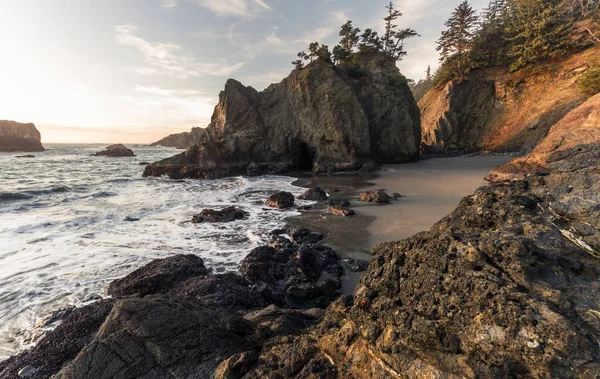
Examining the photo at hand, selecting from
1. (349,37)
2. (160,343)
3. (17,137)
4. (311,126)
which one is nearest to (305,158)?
(311,126)

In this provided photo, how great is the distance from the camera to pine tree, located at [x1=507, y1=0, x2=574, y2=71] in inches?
1141

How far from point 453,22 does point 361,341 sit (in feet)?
165

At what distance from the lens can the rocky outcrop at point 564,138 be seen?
11273 millimetres

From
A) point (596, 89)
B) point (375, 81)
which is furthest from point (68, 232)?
point (596, 89)

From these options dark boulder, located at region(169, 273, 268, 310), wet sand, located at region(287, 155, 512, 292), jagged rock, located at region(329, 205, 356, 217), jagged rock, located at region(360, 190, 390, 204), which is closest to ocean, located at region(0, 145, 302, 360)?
dark boulder, located at region(169, 273, 268, 310)

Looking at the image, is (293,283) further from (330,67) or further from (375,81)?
(375,81)

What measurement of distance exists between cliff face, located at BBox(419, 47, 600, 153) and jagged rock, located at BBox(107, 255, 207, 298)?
32600mm

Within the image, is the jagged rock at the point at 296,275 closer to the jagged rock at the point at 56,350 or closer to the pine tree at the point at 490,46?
the jagged rock at the point at 56,350

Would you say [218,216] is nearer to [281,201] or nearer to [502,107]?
[281,201]

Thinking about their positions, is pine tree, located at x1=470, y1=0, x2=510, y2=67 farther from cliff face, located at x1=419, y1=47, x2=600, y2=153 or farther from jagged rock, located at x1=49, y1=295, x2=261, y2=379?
jagged rock, located at x1=49, y1=295, x2=261, y2=379

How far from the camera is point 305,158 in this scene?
32719mm

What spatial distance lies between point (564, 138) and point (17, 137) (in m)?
117

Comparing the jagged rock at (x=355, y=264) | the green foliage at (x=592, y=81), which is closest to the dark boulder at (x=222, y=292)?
the jagged rock at (x=355, y=264)

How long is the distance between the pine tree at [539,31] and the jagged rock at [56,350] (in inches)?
1721
